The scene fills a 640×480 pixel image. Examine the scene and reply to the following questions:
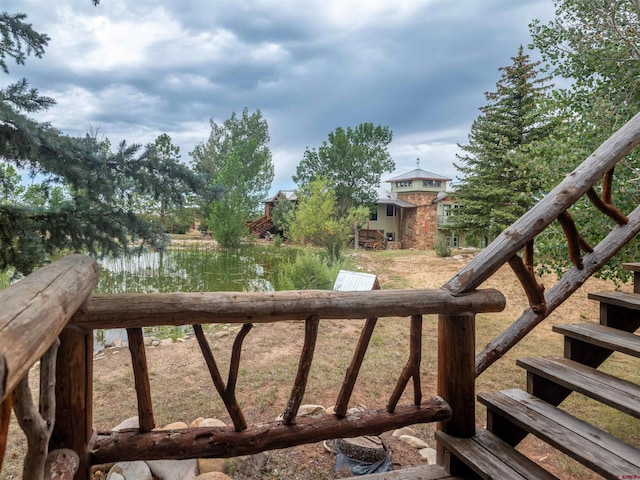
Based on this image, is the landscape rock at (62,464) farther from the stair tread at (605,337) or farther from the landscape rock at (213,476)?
the stair tread at (605,337)

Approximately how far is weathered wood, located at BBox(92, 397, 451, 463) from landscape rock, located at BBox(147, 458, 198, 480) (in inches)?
32.4

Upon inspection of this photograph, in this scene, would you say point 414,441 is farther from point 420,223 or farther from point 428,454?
point 420,223

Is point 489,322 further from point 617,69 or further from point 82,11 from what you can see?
point 82,11

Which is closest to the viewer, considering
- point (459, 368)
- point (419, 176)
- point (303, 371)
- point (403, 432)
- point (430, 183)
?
point (303, 371)

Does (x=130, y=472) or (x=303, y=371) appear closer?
(x=303, y=371)

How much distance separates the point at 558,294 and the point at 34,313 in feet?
6.66

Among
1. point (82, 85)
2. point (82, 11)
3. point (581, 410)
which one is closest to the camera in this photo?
point (581, 410)

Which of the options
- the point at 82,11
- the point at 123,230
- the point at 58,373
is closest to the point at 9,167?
the point at 123,230

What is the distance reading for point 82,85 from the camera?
574 cm

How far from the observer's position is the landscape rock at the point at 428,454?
7.10ft

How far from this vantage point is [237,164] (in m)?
17.6

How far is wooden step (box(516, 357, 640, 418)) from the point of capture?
1345 mm

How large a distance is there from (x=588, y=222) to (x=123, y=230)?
148 inches

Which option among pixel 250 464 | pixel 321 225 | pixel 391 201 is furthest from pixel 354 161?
pixel 250 464
